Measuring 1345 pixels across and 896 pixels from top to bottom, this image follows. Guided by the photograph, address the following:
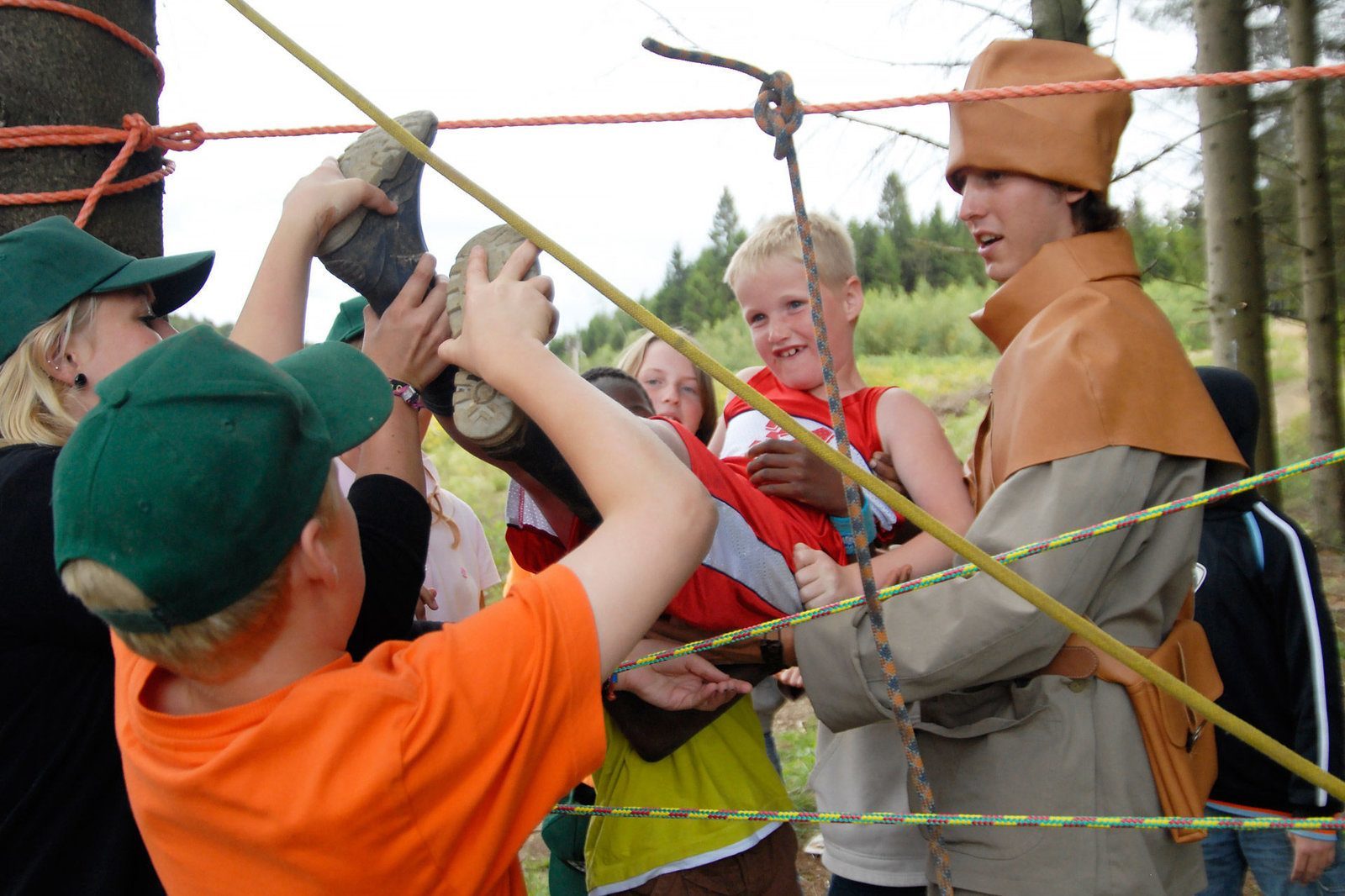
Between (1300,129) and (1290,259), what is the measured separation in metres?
2.45

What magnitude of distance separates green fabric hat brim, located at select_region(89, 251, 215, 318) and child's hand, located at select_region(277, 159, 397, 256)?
0.59 feet

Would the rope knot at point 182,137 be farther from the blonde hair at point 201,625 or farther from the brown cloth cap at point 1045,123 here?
the brown cloth cap at point 1045,123

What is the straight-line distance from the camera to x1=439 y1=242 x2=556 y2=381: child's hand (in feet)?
4.42

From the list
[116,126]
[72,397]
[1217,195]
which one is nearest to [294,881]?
[72,397]

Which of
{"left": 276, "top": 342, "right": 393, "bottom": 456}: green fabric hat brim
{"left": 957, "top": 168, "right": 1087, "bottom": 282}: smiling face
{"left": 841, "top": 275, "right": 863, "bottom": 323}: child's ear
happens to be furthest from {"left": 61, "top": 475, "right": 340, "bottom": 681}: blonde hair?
{"left": 841, "top": 275, "right": 863, "bottom": 323}: child's ear

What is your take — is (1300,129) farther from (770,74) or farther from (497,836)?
(497,836)

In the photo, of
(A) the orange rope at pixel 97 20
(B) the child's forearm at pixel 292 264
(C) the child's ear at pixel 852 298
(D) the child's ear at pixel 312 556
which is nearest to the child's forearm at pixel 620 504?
(D) the child's ear at pixel 312 556

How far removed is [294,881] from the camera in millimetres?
1097

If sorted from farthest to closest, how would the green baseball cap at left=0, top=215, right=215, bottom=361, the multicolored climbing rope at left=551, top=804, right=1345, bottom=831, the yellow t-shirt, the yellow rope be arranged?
the yellow t-shirt
the green baseball cap at left=0, top=215, right=215, bottom=361
the multicolored climbing rope at left=551, top=804, right=1345, bottom=831
the yellow rope

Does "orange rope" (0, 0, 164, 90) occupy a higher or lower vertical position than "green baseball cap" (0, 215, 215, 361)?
higher

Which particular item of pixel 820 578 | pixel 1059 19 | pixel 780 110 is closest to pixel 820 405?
pixel 820 578

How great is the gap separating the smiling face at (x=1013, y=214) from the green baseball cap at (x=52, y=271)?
136 centimetres

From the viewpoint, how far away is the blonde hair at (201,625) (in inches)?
40.6

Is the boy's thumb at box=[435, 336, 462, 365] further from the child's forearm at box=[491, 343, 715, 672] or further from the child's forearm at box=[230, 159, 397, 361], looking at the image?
the child's forearm at box=[230, 159, 397, 361]
